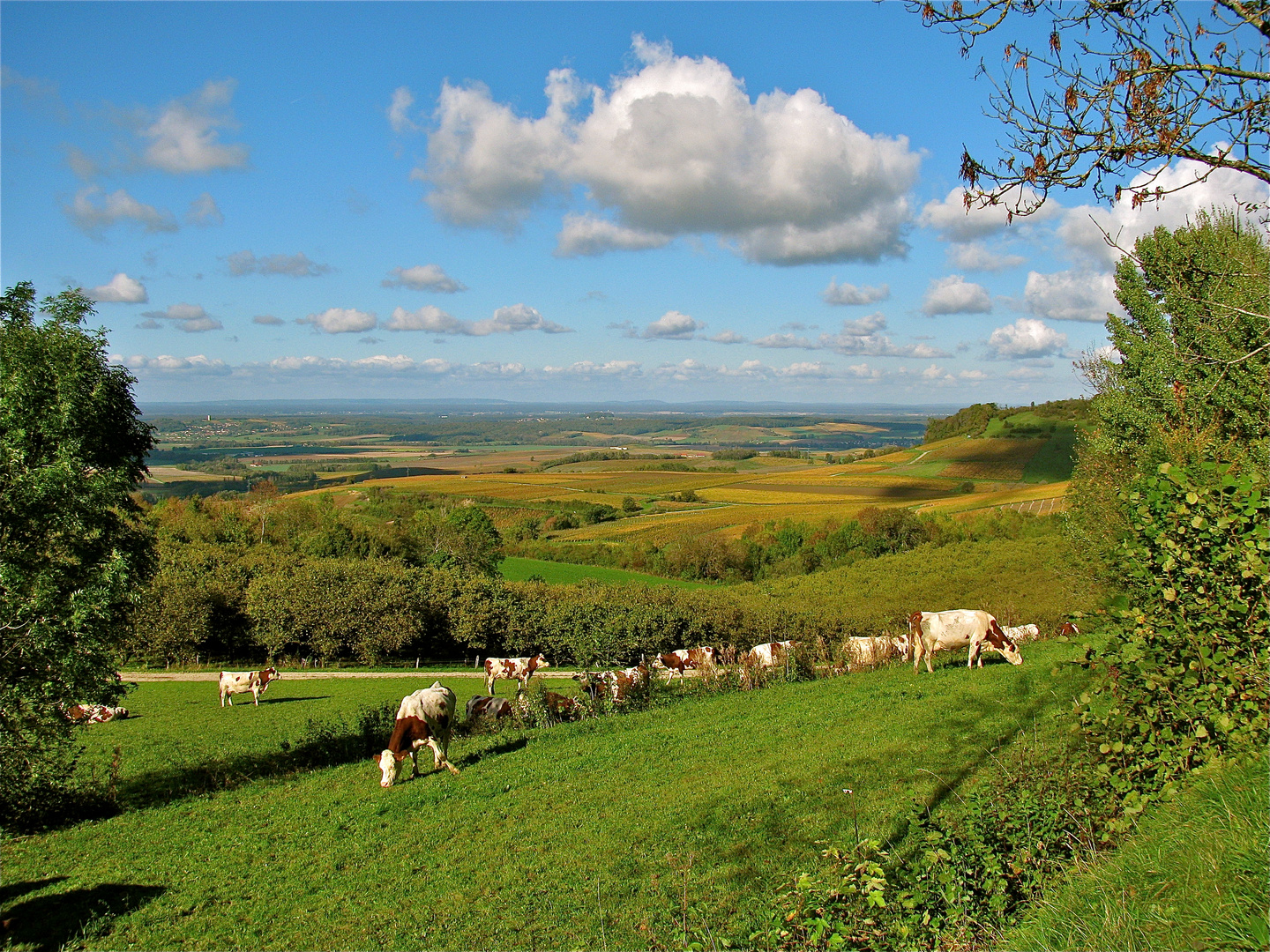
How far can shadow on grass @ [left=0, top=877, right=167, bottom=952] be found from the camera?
838cm

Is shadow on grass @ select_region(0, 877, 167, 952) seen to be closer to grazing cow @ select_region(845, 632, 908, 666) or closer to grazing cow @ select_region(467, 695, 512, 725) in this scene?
grazing cow @ select_region(467, 695, 512, 725)

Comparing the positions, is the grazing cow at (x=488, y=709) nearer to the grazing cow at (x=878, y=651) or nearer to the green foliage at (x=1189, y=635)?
the grazing cow at (x=878, y=651)

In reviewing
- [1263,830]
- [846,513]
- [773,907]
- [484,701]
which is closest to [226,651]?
[484,701]

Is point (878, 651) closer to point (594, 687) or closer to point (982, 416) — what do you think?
point (594, 687)

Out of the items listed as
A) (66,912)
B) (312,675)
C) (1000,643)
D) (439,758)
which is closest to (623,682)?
(439,758)

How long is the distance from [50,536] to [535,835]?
10.2 meters

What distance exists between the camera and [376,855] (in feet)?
34.1

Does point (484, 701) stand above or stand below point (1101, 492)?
below

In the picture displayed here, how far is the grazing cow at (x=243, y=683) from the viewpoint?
2811 centimetres

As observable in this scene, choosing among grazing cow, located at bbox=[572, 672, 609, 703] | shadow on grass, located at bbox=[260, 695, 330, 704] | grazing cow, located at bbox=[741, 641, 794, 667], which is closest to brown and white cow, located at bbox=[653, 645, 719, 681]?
grazing cow, located at bbox=[741, 641, 794, 667]

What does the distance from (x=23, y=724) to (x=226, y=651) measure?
36.0 metres

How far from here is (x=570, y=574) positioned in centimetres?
6725

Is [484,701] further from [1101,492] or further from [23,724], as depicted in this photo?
[1101,492]

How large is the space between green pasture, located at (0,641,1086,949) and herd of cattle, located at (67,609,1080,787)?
0.83 m
